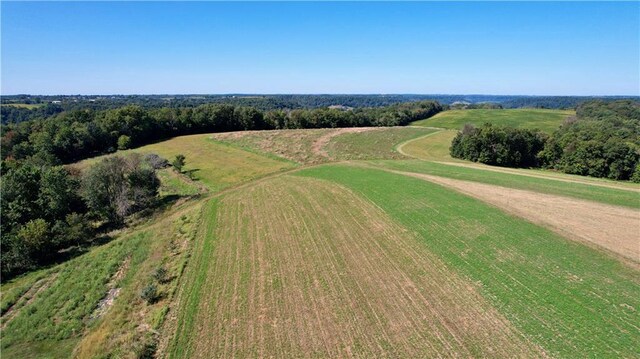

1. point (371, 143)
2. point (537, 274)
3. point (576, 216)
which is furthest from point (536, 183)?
point (371, 143)

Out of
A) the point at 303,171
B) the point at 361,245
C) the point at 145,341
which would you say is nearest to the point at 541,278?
the point at 361,245

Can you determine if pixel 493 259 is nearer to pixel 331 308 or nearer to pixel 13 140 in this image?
pixel 331 308

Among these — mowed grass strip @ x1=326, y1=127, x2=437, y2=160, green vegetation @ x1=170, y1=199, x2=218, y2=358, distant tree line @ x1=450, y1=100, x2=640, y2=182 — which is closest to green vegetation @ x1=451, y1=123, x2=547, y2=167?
distant tree line @ x1=450, y1=100, x2=640, y2=182

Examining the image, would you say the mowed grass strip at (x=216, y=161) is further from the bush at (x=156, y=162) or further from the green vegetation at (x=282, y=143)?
the bush at (x=156, y=162)

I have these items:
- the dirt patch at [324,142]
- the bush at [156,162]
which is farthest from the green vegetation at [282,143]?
the bush at [156,162]

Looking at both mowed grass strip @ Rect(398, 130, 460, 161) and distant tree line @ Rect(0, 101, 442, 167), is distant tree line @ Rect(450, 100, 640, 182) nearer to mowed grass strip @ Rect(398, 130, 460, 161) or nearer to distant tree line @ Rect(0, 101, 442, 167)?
mowed grass strip @ Rect(398, 130, 460, 161)
